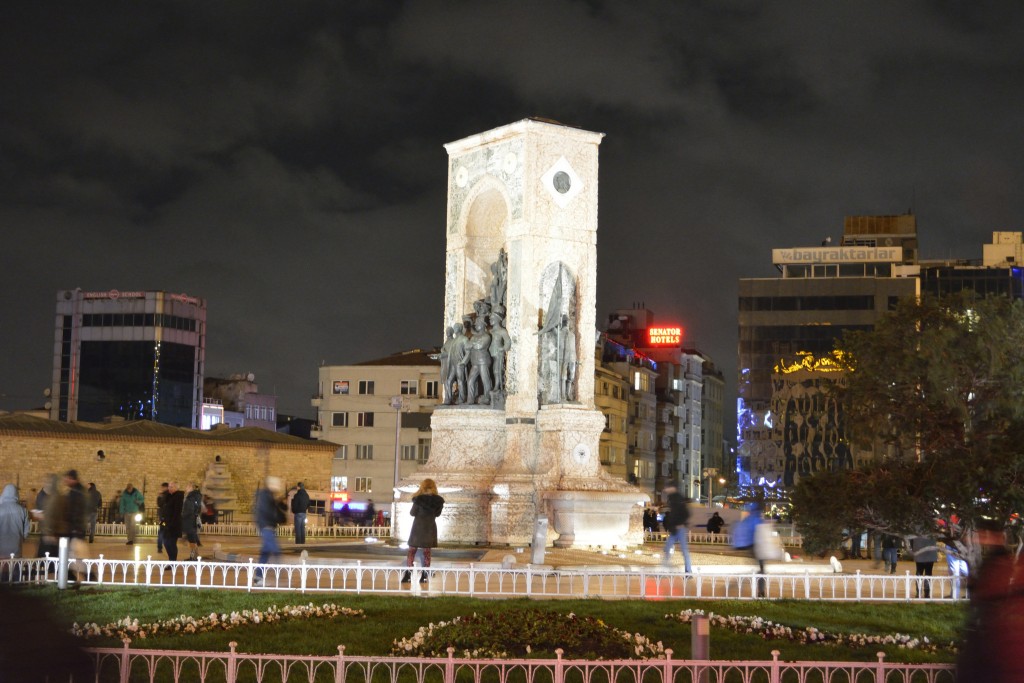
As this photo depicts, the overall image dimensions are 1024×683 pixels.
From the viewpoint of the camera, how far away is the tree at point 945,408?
2047 cm

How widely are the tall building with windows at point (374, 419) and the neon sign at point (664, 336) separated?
30.4 m

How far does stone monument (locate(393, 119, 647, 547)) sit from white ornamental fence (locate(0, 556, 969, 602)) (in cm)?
530

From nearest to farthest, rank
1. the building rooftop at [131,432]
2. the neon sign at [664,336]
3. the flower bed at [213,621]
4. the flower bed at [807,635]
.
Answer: the flower bed at [213,621], the flower bed at [807,635], the building rooftop at [131,432], the neon sign at [664,336]

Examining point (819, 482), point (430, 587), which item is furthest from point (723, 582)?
point (430, 587)

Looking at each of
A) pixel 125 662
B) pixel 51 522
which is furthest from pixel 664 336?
pixel 125 662

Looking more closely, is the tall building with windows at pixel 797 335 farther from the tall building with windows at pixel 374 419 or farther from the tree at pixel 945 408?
the tree at pixel 945 408

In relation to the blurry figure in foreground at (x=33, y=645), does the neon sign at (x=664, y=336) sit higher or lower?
higher

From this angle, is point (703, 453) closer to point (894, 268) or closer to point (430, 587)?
point (894, 268)

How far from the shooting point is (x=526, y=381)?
86.8ft

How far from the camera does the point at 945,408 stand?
2334 cm

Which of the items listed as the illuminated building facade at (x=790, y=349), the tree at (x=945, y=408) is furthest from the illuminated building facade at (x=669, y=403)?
the tree at (x=945, y=408)

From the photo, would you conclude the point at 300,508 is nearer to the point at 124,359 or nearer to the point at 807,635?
the point at 807,635

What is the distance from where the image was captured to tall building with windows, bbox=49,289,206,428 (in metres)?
115

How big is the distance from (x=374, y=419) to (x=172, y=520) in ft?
171
